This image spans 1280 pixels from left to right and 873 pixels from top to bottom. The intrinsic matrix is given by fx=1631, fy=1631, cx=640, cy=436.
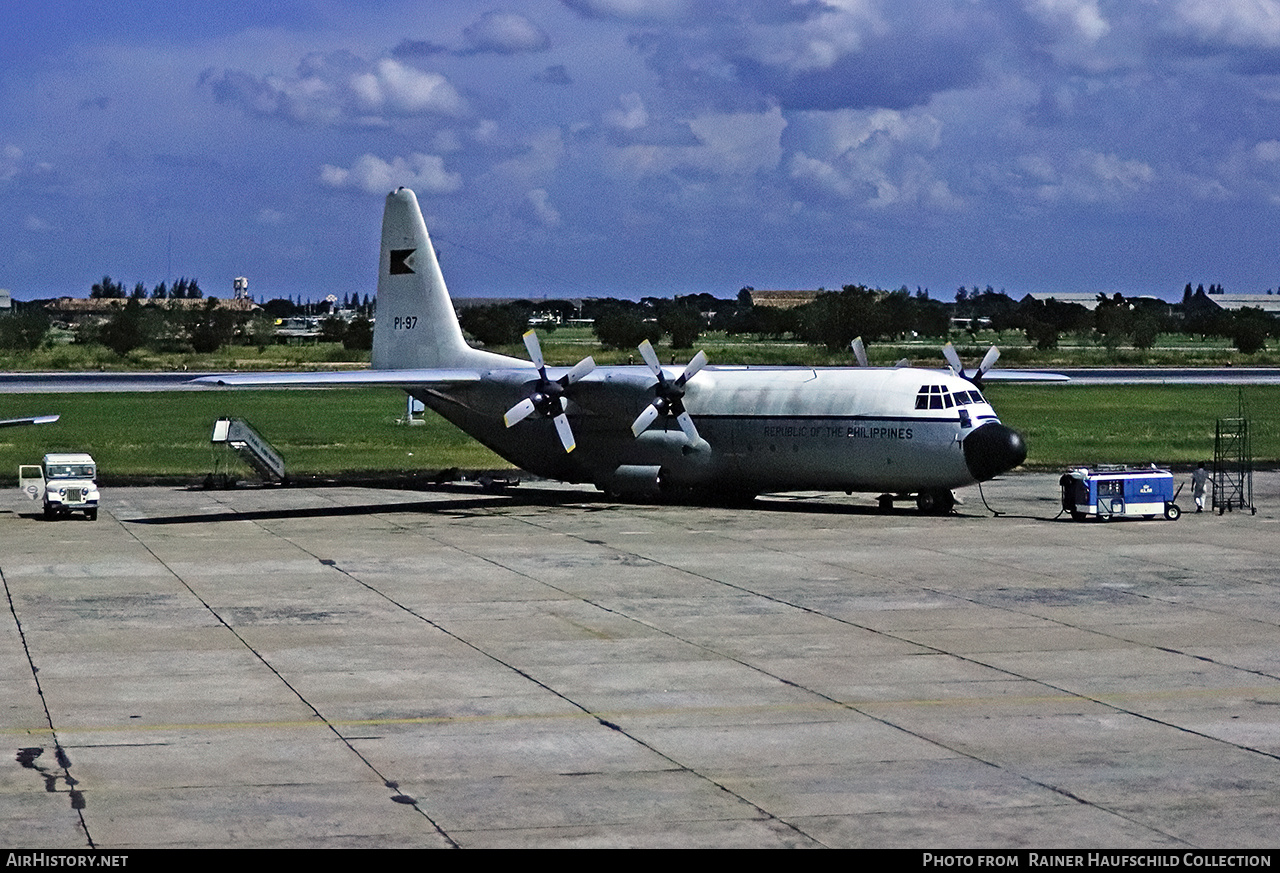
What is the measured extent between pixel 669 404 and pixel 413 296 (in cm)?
1145

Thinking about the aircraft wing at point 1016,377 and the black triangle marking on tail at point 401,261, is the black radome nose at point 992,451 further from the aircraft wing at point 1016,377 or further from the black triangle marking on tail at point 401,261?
the black triangle marking on tail at point 401,261

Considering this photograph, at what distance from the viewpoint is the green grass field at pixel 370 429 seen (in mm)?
63969

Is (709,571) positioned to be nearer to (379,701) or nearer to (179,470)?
(379,701)

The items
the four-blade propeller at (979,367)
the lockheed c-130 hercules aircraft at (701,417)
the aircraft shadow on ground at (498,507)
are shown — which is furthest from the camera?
the four-blade propeller at (979,367)

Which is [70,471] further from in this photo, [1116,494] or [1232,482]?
[1232,482]

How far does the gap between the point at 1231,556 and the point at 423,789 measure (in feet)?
81.5

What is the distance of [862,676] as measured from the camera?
77.0 ft

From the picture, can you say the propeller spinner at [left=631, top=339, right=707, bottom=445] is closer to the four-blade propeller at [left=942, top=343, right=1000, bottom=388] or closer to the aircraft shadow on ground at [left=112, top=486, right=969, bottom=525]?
the aircraft shadow on ground at [left=112, top=486, right=969, bottom=525]

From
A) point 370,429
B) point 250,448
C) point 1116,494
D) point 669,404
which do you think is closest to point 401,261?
point 250,448

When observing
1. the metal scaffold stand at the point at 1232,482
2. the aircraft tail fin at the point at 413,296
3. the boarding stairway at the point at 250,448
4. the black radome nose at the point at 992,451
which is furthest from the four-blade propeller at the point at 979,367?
the boarding stairway at the point at 250,448

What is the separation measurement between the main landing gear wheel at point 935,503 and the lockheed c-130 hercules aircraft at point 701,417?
→ 54mm

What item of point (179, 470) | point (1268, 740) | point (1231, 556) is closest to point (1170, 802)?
point (1268, 740)

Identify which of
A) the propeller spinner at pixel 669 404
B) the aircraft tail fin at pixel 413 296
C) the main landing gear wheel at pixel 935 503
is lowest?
the main landing gear wheel at pixel 935 503

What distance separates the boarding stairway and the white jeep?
935 centimetres
